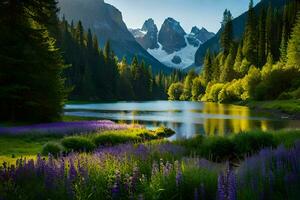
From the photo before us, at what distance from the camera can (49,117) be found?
35250 millimetres

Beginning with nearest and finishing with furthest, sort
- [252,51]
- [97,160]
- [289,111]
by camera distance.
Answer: [97,160] → [289,111] → [252,51]

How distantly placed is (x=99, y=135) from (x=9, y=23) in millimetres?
9786

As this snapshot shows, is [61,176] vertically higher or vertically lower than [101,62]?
lower

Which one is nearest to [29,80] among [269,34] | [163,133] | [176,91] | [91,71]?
[163,133]

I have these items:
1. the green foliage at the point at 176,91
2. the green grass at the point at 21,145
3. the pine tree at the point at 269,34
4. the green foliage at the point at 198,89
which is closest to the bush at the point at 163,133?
the green grass at the point at 21,145

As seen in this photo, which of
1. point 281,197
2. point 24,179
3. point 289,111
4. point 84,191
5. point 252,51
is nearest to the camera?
point 281,197

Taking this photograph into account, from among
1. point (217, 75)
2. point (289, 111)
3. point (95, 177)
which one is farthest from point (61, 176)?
point (217, 75)

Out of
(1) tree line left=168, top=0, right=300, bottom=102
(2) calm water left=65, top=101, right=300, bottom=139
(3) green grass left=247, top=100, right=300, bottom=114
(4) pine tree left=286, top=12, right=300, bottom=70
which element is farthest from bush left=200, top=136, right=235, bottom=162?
(4) pine tree left=286, top=12, right=300, bottom=70

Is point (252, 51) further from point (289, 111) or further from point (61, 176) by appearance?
point (61, 176)

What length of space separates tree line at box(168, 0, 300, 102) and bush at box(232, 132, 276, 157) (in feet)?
158

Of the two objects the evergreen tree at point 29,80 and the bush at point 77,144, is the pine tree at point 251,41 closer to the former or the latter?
the evergreen tree at point 29,80

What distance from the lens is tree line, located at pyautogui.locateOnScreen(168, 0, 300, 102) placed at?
74875 millimetres

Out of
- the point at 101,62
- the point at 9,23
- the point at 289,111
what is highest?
the point at 101,62

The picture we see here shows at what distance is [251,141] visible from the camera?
1800 centimetres
